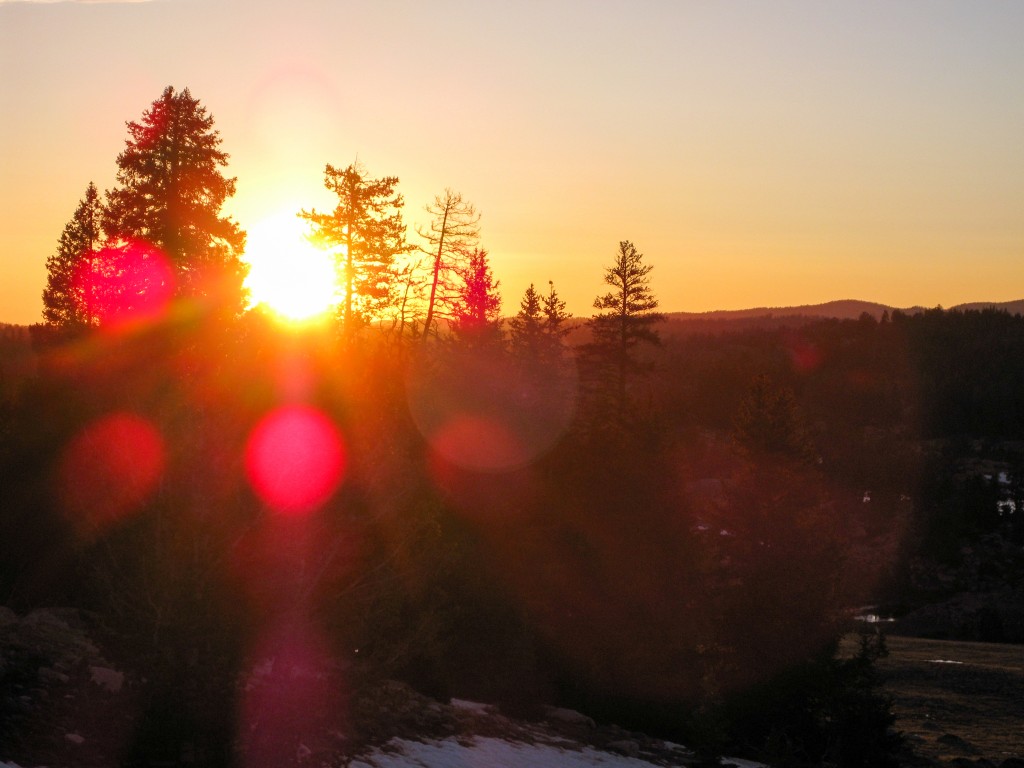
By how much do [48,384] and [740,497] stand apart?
20.5m

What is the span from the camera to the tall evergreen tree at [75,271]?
1230 inches

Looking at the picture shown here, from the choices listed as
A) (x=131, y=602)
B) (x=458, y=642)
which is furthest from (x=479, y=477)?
(x=131, y=602)

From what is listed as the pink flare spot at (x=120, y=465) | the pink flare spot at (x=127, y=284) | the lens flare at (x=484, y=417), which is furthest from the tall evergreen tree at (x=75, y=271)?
the pink flare spot at (x=120, y=465)

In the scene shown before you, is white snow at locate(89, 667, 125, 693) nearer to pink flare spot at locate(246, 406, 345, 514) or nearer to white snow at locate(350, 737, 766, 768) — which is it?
pink flare spot at locate(246, 406, 345, 514)

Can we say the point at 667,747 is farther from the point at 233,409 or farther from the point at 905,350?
the point at 905,350

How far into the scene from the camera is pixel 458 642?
805 inches

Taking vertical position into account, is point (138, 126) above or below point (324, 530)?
above

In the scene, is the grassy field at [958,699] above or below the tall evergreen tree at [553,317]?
below

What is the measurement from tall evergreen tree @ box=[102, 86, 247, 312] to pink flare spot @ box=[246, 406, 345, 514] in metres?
20.5

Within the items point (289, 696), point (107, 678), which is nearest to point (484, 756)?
point (289, 696)

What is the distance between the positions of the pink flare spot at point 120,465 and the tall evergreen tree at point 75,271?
19.1m

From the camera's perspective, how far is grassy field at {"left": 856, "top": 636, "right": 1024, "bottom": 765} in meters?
32.6

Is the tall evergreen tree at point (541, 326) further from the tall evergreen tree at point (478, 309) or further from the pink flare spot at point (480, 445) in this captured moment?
the pink flare spot at point (480, 445)

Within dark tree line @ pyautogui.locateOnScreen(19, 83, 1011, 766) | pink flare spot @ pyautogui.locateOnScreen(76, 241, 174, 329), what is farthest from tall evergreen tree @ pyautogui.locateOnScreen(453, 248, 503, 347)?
pink flare spot @ pyautogui.locateOnScreen(76, 241, 174, 329)
